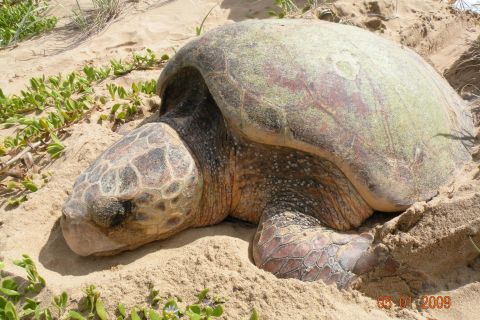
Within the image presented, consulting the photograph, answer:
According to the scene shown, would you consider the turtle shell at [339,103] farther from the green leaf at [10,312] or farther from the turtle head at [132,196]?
the green leaf at [10,312]

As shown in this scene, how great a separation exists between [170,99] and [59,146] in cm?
78

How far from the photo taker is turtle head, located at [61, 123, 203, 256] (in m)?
1.97

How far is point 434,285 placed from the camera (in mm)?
1757

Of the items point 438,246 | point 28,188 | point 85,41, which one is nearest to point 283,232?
point 438,246

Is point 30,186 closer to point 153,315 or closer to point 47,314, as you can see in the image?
point 47,314

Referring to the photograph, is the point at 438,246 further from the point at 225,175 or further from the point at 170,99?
the point at 170,99

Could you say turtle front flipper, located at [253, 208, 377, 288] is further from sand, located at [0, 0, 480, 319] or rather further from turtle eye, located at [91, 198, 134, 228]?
turtle eye, located at [91, 198, 134, 228]

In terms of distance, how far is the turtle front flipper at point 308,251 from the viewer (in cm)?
184

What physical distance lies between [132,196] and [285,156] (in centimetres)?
72

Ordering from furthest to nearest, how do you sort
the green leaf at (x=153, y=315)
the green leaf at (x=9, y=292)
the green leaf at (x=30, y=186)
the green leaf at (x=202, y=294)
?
1. the green leaf at (x=30, y=186)
2. the green leaf at (x=9, y=292)
3. the green leaf at (x=202, y=294)
4. the green leaf at (x=153, y=315)
